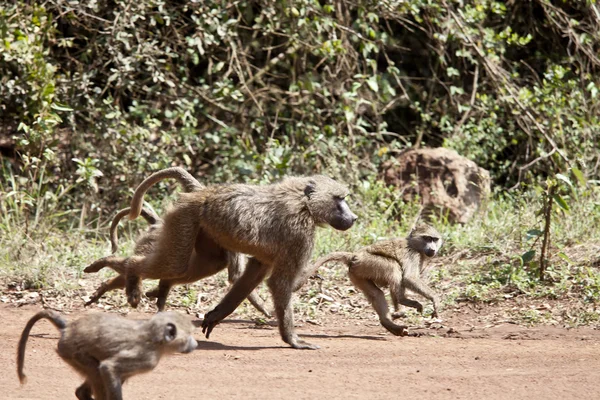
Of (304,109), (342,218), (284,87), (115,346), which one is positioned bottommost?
(115,346)

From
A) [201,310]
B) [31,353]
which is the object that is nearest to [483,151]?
[201,310]

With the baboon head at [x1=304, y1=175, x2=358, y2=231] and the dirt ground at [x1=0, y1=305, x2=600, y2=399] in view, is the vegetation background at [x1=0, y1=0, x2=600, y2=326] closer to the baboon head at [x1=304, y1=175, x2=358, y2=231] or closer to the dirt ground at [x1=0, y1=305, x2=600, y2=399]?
the dirt ground at [x1=0, y1=305, x2=600, y2=399]

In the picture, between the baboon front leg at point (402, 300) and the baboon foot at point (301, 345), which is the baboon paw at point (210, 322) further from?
the baboon front leg at point (402, 300)

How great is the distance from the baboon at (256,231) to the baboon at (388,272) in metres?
0.61

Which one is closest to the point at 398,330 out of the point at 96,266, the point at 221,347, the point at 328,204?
the point at 328,204

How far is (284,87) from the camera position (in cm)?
1223

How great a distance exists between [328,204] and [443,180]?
3942 millimetres

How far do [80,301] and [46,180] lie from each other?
2455mm

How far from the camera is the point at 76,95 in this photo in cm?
1084

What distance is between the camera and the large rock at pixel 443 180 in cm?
1042

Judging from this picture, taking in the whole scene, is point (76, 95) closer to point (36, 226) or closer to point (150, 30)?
point (150, 30)

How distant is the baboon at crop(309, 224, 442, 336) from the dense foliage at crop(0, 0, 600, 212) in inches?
120

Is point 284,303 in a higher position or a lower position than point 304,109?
lower

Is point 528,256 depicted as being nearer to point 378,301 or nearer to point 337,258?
point 378,301
